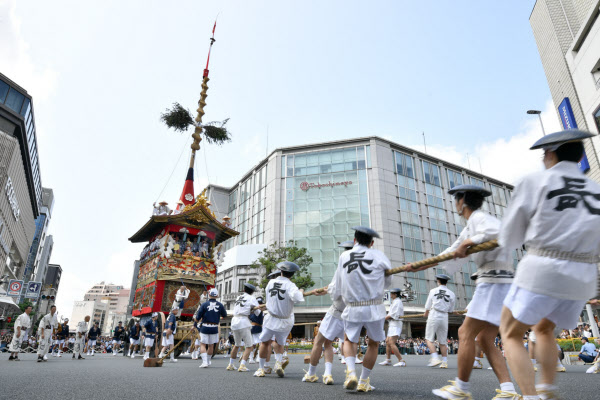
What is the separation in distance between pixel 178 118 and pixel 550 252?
20.1m

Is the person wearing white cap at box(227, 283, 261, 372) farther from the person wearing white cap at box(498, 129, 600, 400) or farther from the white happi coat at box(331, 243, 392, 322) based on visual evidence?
the person wearing white cap at box(498, 129, 600, 400)

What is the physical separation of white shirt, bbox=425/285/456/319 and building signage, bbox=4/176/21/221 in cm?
3916

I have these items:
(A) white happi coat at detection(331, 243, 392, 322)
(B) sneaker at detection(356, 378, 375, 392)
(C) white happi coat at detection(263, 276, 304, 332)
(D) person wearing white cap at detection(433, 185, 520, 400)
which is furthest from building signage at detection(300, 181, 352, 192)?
(D) person wearing white cap at detection(433, 185, 520, 400)

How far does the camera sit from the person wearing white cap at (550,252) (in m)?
2.28

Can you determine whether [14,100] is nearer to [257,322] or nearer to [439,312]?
[257,322]

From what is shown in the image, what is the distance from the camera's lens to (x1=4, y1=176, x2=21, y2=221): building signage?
34.0m

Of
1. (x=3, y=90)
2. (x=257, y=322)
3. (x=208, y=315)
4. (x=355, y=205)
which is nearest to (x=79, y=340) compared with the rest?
(x=208, y=315)

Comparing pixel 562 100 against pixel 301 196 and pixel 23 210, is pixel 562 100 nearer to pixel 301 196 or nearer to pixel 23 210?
pixel 301 196

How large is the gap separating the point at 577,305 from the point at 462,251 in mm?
957

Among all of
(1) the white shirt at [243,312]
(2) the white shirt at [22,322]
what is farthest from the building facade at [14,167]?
(1) the white shirt at [243,312]

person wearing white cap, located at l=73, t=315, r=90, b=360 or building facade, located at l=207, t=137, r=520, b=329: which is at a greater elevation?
building facade, located at l=207, t=137, r=520, b=329

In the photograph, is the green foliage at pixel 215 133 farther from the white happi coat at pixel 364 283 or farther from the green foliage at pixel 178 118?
the white happi coat at pixel 364 283

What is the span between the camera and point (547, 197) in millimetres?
2418

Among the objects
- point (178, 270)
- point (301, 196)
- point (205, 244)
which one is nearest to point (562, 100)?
point (205, 244)
